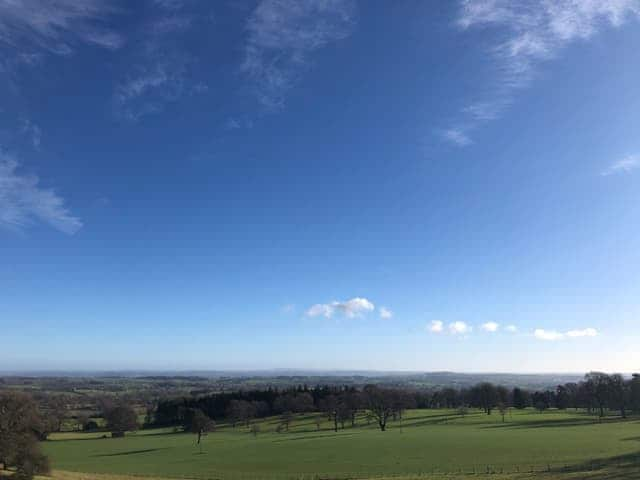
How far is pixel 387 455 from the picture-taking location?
60.8 m

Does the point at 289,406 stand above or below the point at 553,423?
below

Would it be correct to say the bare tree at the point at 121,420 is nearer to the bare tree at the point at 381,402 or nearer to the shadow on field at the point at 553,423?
the bare tree at the point at 381,402

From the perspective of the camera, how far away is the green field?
46.9m

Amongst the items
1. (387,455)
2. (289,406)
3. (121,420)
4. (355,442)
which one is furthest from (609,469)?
(289,406)

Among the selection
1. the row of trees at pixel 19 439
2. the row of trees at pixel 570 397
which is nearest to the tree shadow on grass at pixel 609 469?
the row of trees at pixel 19 439

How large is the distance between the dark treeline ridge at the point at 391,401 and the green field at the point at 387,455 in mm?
23880

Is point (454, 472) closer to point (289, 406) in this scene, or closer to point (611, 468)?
point (611, 468)

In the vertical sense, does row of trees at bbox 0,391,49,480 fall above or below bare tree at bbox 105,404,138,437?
above

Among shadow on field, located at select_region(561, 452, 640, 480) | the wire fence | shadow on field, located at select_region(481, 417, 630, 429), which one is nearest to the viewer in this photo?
shadow on field, located at select_region(561, 452, 640, 480)

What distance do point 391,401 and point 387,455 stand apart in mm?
55983

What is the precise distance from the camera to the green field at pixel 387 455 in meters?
46.9

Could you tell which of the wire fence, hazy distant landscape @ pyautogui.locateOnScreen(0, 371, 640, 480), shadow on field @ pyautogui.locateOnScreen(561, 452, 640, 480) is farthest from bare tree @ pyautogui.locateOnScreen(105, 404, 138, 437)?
shadow on field @ pyautogui.locateOnScreen(561, 452, 640, 480)

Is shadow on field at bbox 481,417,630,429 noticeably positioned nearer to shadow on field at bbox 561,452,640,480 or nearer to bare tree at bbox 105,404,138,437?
shadow on field at bbox 561,452,640,480

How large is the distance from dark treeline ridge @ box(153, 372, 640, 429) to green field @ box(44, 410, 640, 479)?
2388 cm
